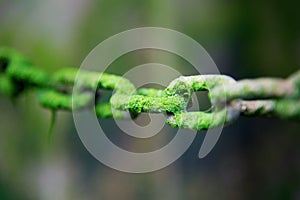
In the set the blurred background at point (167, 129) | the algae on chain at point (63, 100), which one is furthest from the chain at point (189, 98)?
the blurred background at point (167, 129)

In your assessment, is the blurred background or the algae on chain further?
the blurred background

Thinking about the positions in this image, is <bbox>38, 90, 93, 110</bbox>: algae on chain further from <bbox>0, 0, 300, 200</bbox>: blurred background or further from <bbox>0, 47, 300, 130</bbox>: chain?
<bbox>0, 0, 300, 200</bbox>: blurred background

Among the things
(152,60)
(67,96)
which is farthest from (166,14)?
(67,96)

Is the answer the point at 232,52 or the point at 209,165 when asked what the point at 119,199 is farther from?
the point at 232,52

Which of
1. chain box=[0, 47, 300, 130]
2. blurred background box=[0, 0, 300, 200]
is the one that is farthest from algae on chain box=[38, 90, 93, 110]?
blurred background box=[0, 0, 300, 200]

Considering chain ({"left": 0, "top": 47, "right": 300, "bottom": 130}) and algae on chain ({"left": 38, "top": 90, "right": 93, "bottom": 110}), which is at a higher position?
algae on chain ({"left": 38, "top": 90, "right": 93, "bottom": 110})
